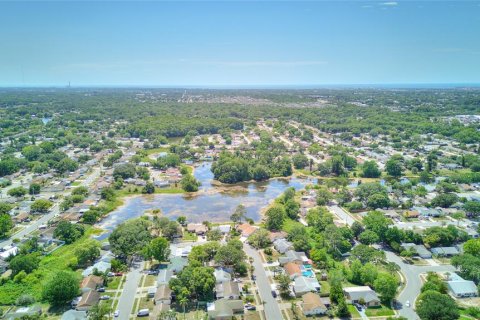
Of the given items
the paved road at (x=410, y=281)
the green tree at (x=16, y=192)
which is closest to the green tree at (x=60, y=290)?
the paved road at (x=410, y=281)

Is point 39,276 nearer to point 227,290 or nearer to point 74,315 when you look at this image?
point 74,315

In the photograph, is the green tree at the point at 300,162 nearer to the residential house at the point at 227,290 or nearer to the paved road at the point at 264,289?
the paved road at the point at 264,289

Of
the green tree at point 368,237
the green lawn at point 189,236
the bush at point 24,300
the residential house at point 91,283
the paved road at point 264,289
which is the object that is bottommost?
the paved road at point 264,289

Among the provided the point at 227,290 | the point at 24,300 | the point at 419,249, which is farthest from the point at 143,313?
the point at 419,249

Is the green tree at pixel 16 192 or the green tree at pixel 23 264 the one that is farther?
the green tree at pixel 16 192

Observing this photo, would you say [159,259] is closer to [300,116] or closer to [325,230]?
[325,230]
